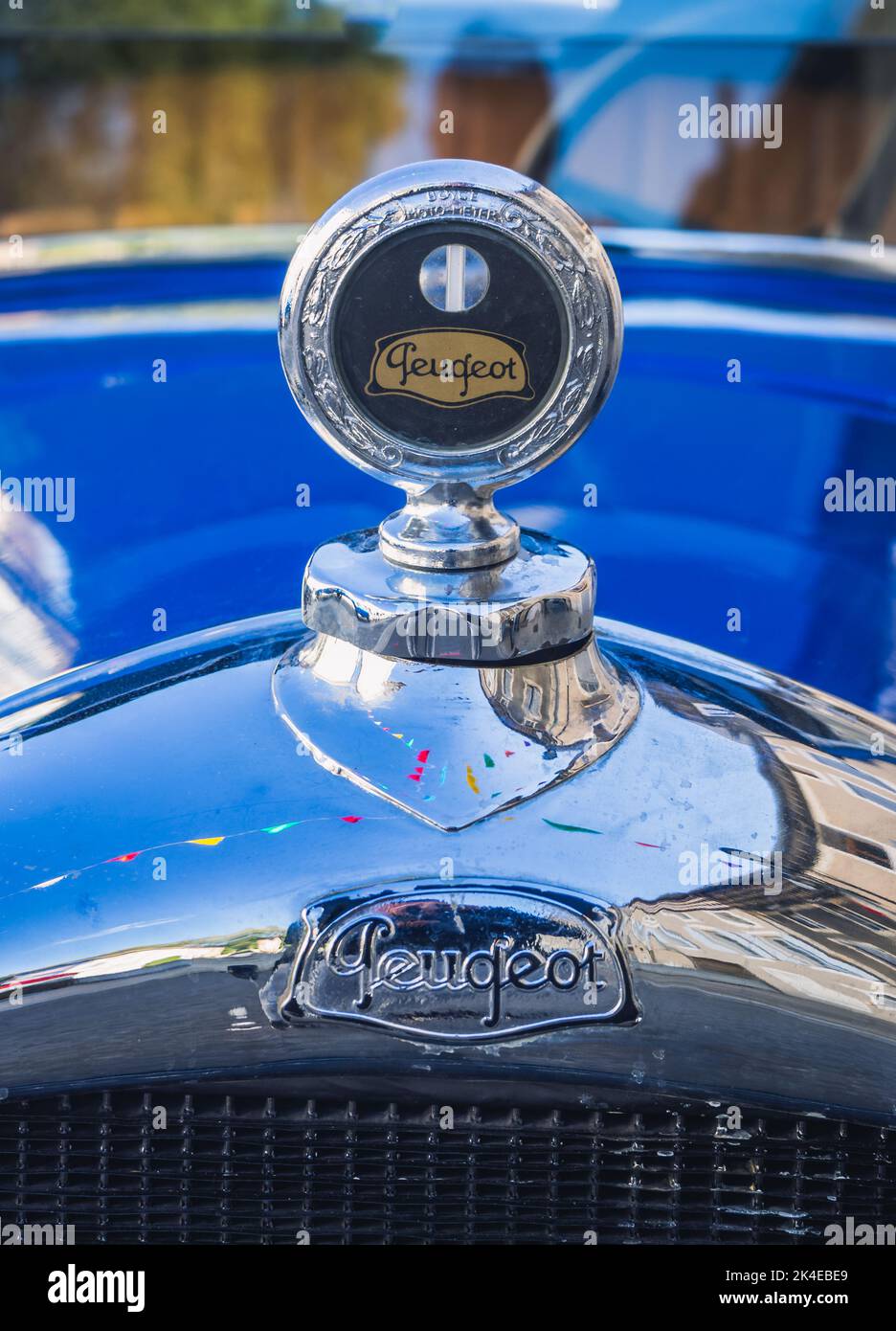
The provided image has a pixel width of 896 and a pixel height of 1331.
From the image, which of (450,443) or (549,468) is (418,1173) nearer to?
(450,443)

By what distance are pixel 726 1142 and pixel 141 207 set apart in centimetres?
212

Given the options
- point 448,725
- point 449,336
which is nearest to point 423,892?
point 448,725

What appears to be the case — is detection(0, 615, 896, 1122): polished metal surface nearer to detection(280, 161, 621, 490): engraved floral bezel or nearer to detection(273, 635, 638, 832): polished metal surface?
detection(273, 635, 638, 832): polished metal surface

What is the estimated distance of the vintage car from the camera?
1.04m

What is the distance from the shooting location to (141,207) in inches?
107

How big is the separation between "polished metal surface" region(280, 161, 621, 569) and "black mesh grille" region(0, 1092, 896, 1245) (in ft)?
1.35

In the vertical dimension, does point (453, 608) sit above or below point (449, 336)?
below

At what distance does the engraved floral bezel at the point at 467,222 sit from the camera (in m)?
1.06

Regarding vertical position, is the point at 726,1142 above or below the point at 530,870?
below

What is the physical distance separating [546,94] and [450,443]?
144cm

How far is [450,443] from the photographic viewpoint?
1.11 metres

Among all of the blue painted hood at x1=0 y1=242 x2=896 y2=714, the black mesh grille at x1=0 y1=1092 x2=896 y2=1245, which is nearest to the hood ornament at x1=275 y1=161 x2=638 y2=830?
the black mesh grille at x1=0 y1=1092 x2=896 y2=1245

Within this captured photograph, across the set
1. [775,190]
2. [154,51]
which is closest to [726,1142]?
[775,190]
